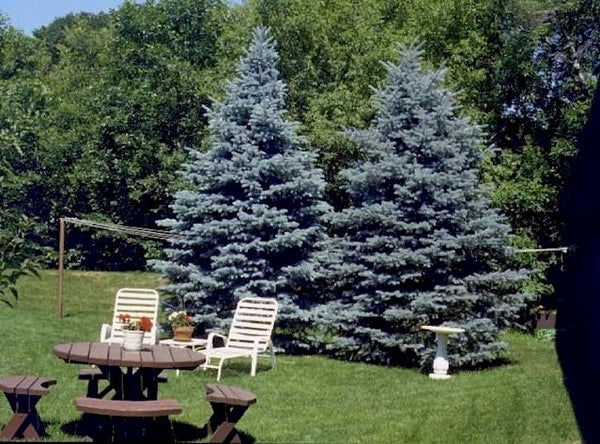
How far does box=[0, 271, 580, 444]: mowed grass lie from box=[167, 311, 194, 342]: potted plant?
1.77 feet

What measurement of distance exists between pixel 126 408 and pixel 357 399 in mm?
2786

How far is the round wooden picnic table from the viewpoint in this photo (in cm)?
551

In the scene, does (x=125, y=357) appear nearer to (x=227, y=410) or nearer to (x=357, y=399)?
(x=227, y=410)

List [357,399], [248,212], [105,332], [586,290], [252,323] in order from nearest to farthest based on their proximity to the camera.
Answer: [586,290] < [357,399] < [105,332] < [252,323] < [248,212]

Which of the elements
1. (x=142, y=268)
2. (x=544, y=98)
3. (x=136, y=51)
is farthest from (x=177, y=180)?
(x=544, y=98)

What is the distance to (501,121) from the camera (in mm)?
15859

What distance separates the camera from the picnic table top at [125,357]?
548 centimetres

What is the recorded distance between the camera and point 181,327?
30.2ft

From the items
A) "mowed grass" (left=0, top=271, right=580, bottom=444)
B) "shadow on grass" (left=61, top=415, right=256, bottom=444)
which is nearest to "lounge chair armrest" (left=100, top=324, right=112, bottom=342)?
"mowed grass" (left=0, top=271, right=580, bottom=444)

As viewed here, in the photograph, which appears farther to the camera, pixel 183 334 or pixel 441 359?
pixel 183 334

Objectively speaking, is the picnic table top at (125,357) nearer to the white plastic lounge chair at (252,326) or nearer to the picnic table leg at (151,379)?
the picnic table leg at (151,379)

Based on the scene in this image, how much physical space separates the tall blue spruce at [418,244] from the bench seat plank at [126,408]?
15.3 feet

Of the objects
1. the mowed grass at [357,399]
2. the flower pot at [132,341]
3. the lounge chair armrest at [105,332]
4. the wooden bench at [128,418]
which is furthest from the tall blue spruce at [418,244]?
the wooden bench at [128,418]

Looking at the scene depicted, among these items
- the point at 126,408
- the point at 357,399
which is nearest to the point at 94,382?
the point at 126,408
